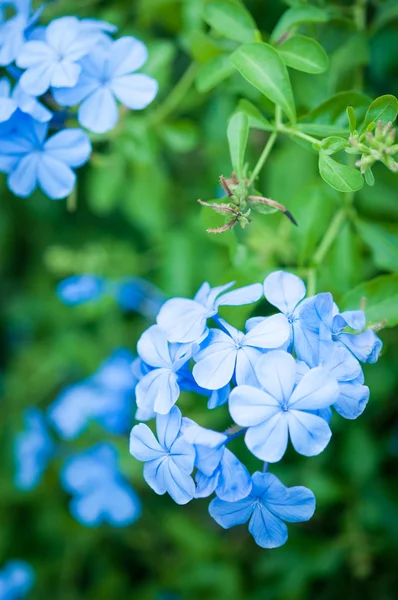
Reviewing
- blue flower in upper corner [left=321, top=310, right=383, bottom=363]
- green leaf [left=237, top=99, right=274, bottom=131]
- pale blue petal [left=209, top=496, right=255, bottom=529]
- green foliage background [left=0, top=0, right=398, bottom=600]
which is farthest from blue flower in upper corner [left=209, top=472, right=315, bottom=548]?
green leaf [left=237, top=99, right=274, bottom=131]

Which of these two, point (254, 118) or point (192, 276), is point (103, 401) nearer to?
point (192, 276)

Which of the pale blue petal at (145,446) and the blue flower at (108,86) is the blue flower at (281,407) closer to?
the pale blue petal at (145,446)

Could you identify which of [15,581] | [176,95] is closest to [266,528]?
[176,95]

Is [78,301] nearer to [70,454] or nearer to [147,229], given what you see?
[147,229]

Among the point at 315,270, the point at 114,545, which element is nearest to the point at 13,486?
→ the point at 114,545

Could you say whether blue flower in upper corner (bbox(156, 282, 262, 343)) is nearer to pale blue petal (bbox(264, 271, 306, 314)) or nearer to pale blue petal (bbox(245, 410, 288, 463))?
pale blue petal (bbox(264, 271, 306, 314))
